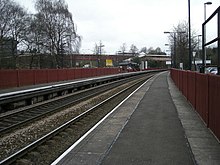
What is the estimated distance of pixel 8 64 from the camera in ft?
179

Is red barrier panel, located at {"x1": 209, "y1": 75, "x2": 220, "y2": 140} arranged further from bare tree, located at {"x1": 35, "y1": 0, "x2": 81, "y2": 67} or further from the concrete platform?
bare tree, located at {"x1": 35, "y1": 0, "x2": 81, "y2": 67}

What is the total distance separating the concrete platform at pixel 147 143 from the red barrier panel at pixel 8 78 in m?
20.2

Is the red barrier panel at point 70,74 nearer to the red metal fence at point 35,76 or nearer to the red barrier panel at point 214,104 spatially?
the red metal fence at point 35,76

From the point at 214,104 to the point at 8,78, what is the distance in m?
25.5

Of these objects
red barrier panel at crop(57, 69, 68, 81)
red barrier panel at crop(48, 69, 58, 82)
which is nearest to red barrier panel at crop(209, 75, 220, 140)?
red barrier panel at crop(48, 69, 58, 82)

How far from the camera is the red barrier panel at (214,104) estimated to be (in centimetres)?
841

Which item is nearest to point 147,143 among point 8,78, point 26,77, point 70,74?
point 8,78

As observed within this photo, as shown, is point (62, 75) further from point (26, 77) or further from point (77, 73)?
point (26, 77)

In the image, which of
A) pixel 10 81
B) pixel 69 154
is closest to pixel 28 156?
pixel 69 154

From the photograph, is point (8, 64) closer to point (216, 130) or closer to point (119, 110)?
point (119, 110)

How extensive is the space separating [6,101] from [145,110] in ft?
21.4

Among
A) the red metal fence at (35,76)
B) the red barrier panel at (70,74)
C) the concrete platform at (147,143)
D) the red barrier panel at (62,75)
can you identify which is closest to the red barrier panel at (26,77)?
the red metal fence at (35,76)

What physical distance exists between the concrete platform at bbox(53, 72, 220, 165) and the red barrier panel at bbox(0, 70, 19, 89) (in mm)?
20198

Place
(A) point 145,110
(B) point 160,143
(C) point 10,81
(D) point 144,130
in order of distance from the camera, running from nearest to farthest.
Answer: (B) point 160,143 < (D) point 144,130 < (A) point 145,110 < (C) point 10,81
